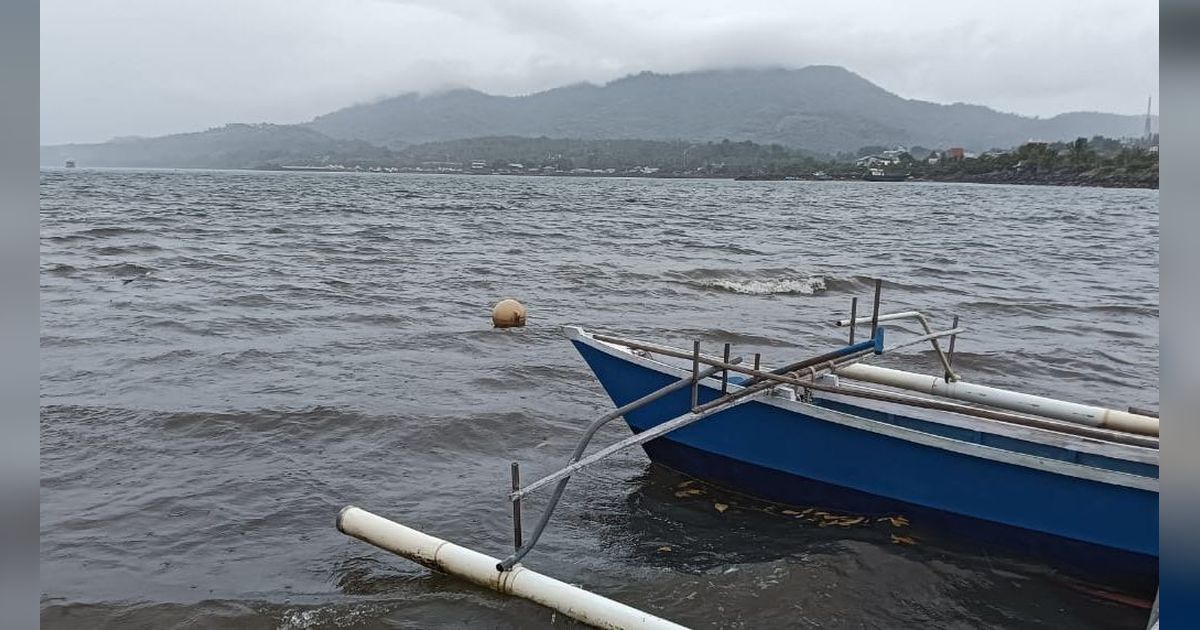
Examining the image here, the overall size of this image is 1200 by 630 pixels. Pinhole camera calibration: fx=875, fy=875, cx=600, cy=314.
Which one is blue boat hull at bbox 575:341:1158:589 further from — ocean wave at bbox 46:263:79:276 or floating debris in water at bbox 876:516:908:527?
ocean wave at bbox 46:263:79:276

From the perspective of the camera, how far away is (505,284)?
23641 millimetres

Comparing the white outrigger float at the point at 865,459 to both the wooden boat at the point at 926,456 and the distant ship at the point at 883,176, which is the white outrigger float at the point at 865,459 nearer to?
the wooden boat at the point at 926,456

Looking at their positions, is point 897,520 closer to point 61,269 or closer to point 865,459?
point 865,459

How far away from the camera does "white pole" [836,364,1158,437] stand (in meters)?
8.08

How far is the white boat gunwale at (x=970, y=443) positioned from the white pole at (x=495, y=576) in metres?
2.57

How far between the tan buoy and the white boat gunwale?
751 cm

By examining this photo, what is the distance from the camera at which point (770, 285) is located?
933 inches

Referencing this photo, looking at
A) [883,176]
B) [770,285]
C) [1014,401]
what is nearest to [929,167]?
[883,176]

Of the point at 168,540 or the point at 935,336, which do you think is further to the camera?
the point at 935,336

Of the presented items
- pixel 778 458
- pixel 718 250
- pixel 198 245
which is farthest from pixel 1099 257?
pixel 198 245

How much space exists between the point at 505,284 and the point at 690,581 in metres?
17.0

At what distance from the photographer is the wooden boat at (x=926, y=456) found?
6723 mm

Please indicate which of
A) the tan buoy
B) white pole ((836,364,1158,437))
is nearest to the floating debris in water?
white pole ((836,364,1158,437))

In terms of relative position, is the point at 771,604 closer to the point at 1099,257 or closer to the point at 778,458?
the point at 778,458
